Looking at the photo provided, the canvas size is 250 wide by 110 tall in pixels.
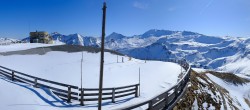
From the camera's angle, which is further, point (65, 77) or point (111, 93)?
point (65, 77)

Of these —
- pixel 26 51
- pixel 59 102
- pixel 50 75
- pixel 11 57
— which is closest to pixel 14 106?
pixel 59 102

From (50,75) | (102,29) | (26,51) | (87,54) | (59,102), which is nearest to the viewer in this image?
(102,29)

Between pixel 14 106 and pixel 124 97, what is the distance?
9.84 meters

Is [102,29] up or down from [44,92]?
up

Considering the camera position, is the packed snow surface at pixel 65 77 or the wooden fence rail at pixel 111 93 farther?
the wooden fence rail at pixel 111 93

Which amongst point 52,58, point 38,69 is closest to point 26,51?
point 52,58

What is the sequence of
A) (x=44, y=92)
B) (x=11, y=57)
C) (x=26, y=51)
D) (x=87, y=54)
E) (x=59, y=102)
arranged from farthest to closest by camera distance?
(x=87, y=54), (x=26, y=51), (x=11, y=57), (x=44, y=92), (x=59, y=102)

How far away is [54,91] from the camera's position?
23141mm

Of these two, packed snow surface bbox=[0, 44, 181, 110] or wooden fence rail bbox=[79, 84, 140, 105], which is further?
wooden fence rail bbox=[79, 84, 140, 105]

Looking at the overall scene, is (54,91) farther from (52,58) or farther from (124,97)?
(52,58)

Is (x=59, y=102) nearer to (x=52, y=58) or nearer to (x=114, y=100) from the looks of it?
(x=114, y=100)

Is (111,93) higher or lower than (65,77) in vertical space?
higher

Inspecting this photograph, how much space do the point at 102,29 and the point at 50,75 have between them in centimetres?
3002

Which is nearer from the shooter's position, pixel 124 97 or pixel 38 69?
pixel 124 97
